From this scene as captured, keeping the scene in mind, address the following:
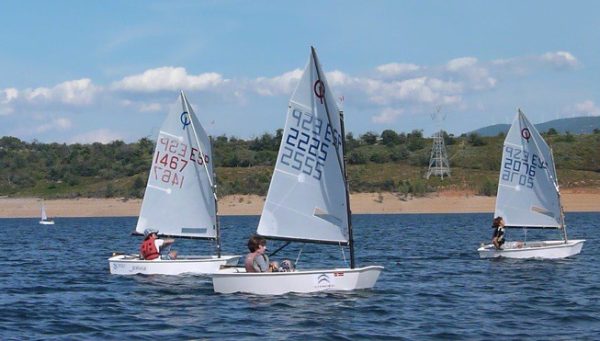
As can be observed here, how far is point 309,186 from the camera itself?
27031mm

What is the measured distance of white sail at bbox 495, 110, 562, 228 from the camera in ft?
139

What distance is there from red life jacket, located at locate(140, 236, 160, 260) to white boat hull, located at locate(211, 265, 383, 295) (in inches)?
295

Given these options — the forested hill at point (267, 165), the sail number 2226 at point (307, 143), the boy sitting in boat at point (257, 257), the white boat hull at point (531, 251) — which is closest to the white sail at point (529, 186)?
the white boat hull at point (531, 251)

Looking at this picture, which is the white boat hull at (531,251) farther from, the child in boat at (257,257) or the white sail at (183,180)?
the child in boat at (257,257)

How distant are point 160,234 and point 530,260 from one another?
13894 millimetres

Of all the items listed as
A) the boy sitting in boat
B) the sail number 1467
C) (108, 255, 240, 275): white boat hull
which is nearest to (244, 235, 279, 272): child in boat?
the boy sitting in boat

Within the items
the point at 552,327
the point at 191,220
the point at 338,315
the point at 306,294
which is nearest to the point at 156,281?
the point at 191,220

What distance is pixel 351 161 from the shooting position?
5502 inches

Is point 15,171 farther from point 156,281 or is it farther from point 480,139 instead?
point 156,281

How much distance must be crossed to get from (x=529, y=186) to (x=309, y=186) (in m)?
18.1

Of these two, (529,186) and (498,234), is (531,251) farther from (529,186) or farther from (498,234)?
(529,186)

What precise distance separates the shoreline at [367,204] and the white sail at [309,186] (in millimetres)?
91378

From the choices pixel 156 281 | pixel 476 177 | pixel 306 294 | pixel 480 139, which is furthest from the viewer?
pixel 480 139

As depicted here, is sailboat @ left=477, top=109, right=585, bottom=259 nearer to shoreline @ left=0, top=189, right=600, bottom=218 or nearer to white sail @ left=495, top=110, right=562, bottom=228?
white sail @ left=495, top=110, right=562, bottom=228
